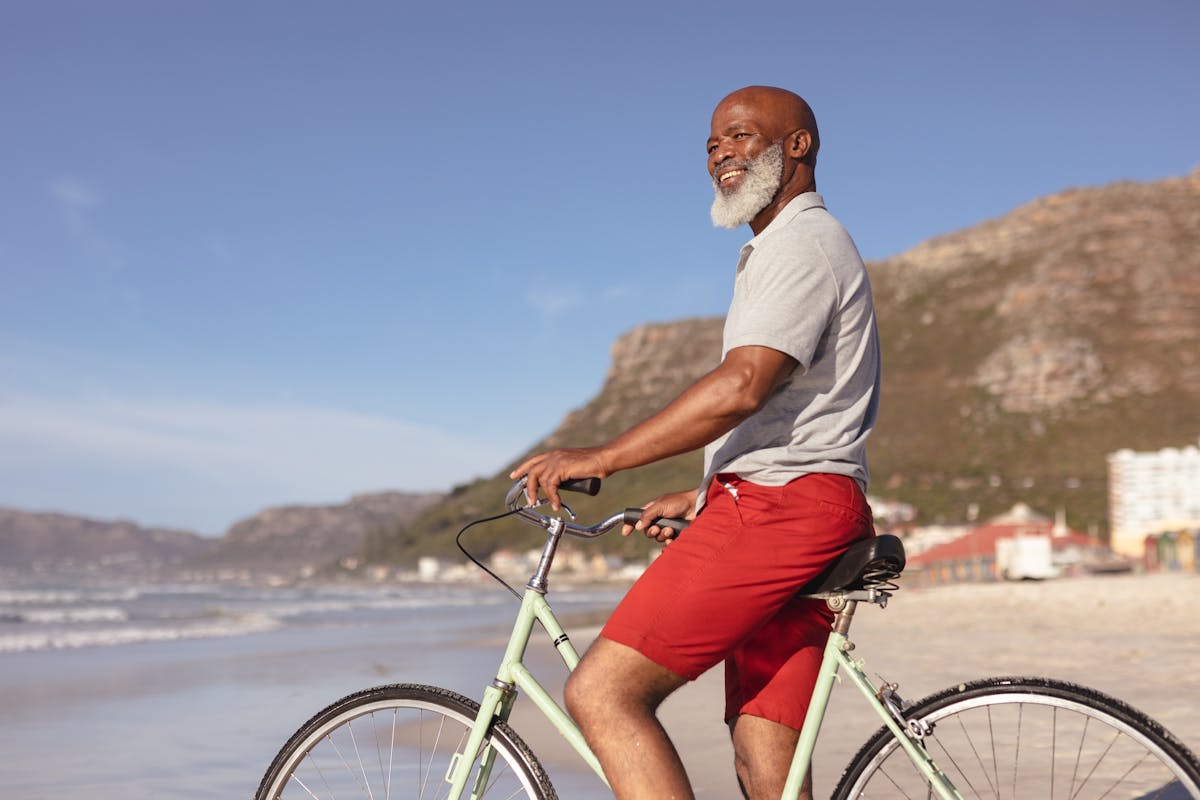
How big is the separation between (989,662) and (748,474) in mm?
8005

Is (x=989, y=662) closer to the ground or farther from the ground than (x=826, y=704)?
closer to the ground

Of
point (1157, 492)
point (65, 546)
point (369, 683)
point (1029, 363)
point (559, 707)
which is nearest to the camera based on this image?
point (559, 707)

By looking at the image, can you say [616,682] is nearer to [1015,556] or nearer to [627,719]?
[627,719]

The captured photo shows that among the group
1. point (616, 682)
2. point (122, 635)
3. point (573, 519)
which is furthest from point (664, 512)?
point (122, 635)

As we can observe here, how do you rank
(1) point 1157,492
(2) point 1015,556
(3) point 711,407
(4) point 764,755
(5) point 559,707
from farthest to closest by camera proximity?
(1) point 1157,492
(2) point 1015,556
(4) point 764,755
(5) point 559,707
(3) point 711,407

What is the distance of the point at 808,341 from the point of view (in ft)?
6.83

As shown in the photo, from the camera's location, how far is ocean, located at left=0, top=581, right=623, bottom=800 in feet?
18.1

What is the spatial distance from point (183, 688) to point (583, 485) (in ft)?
27.1

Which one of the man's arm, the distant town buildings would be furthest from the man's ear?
the distant town buildings

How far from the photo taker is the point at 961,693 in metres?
2.16

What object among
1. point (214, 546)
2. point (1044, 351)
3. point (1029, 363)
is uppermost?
point (1044, 351)

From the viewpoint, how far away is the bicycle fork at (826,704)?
83.9 inches

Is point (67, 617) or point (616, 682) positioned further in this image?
point (67, 617)

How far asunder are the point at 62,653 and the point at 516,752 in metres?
13.1
